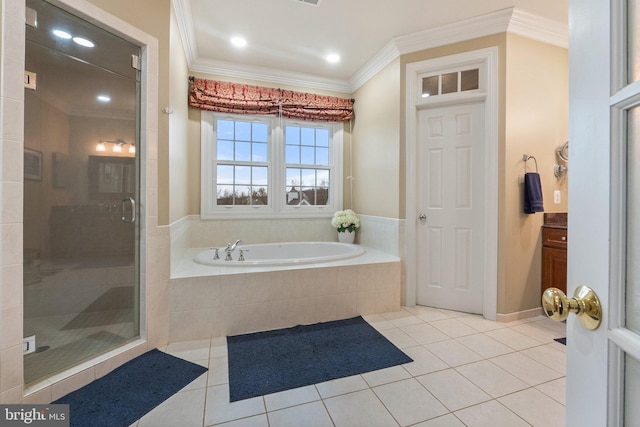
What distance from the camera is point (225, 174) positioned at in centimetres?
341

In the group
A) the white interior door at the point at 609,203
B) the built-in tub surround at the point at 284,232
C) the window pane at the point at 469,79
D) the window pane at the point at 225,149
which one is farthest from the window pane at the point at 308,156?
the white interior door at the point at 609,203

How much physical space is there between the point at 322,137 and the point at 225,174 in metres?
1.34

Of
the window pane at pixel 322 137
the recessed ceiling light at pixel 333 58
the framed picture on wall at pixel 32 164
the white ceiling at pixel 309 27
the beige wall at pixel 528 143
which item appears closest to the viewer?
the framed picture on wall at pixel 32 164

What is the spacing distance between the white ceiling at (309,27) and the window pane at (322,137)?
72 cm

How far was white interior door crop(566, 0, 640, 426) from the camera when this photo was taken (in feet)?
1.47

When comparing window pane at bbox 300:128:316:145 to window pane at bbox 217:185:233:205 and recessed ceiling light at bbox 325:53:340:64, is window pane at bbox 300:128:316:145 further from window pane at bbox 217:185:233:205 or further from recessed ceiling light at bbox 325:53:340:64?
window pane at bbox 217:185:233:205

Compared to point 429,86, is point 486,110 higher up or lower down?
lower down

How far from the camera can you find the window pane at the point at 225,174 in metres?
3.39

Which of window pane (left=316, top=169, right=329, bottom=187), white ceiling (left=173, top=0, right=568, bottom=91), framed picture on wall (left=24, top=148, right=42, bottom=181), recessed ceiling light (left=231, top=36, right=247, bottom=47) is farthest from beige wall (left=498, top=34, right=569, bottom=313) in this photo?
framed picture on wall (left=24, top=148, right=42, bottom=181)

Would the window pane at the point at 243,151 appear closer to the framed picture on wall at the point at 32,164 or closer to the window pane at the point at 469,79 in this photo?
the framed picture on wall at the point at 32,164

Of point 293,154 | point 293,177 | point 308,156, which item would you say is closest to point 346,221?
point 293,177

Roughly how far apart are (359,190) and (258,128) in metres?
1.49

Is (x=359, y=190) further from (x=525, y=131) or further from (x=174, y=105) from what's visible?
(x=174, y=105)

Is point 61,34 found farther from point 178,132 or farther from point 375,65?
point 375,65
